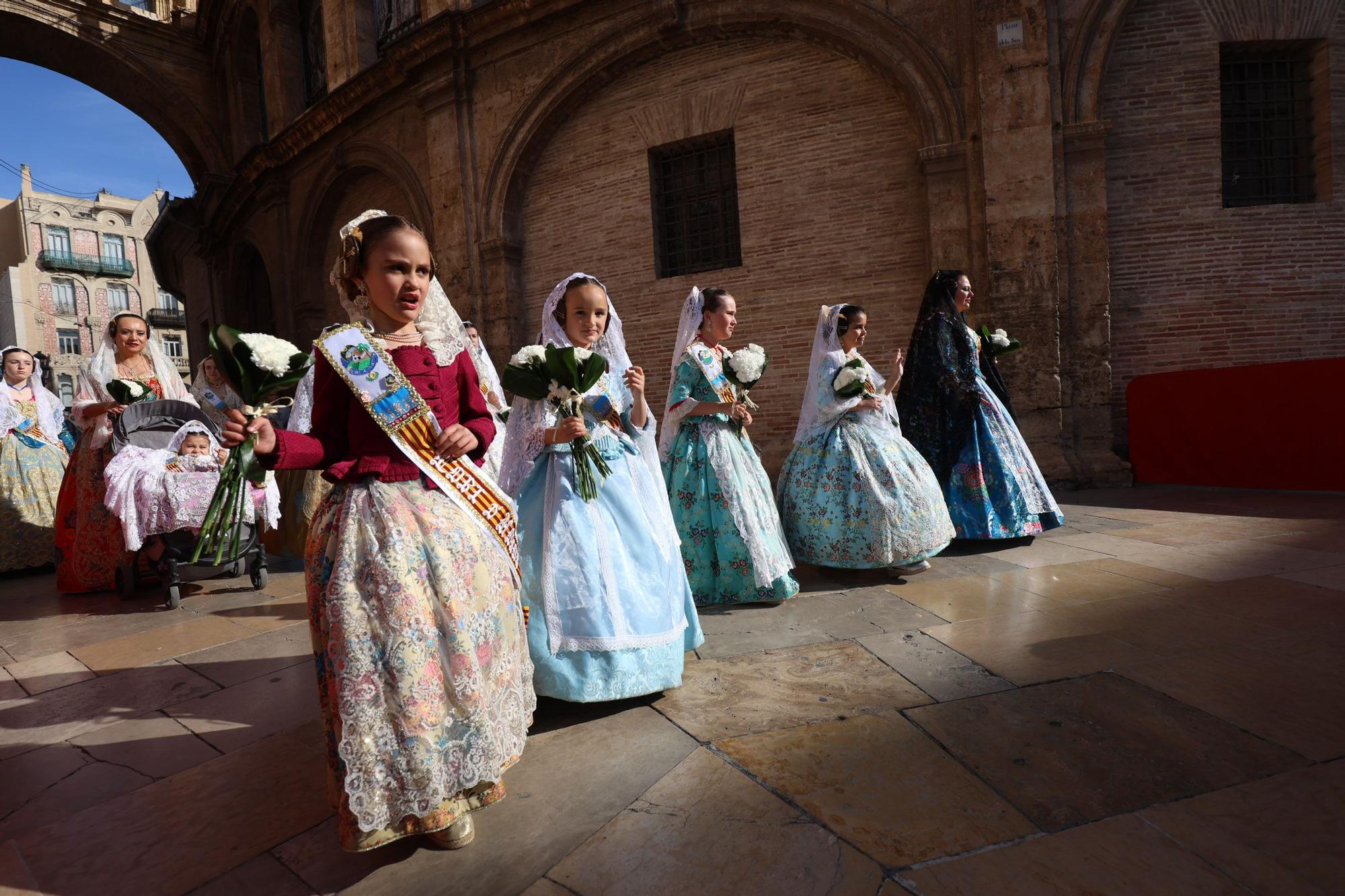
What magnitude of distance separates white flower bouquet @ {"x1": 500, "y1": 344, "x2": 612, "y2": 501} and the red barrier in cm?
752

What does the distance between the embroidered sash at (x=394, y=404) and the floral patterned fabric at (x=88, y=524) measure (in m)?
4.70

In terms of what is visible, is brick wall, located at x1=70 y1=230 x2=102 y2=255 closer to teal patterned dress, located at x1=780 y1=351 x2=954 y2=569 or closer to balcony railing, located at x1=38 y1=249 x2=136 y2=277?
balcony railing, located at x1=38 y1=249 x2=136 y2=277

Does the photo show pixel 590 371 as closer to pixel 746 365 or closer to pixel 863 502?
pixel 746 365

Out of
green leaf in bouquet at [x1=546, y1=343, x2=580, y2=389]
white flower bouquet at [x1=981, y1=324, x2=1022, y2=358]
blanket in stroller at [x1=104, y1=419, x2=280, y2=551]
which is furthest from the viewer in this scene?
white flower bouquet at [x1=981, y1=324, x2=1022, y2=358]

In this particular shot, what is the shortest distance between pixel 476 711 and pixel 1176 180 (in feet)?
33.2

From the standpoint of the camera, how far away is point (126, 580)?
18.1 ft

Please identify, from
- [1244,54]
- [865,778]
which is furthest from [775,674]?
[1244,54]

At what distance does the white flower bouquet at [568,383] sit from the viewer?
9.27ft

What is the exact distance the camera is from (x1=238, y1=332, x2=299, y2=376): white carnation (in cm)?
186

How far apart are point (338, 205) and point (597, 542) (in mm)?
14732

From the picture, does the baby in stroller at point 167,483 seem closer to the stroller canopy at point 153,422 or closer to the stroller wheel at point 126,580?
the stroller canopy at point 153,422

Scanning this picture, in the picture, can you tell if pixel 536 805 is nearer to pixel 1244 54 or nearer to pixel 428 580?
pixel 428 580

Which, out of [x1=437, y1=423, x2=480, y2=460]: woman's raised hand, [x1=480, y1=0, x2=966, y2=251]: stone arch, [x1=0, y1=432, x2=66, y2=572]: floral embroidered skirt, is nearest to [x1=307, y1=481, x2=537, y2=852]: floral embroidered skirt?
[x1=437, y1=423, x2=480, y2=460]: woman's raised hand

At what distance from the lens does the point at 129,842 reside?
7.34 ft
